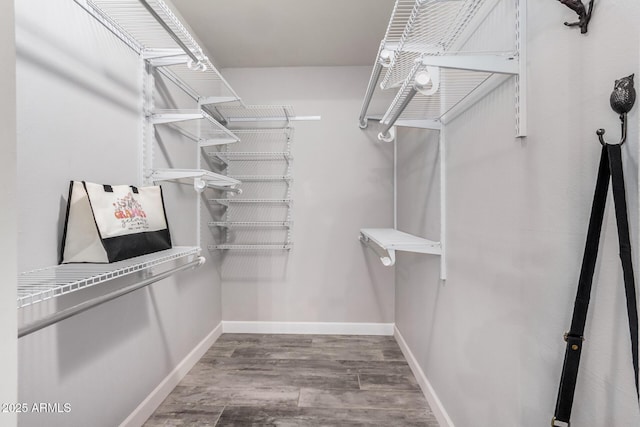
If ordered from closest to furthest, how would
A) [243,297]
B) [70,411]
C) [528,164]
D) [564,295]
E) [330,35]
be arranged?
[564,295]
[528,164]
[70,411]
[330,35]
[243,297]

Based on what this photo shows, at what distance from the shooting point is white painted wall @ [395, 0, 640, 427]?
64 cm

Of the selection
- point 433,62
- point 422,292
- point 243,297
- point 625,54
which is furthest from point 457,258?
point 243,297

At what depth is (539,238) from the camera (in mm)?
866

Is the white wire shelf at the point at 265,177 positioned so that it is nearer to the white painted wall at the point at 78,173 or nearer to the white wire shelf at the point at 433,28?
the white painted wall at the point at 78,173

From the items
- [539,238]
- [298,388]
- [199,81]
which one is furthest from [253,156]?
[539,238]

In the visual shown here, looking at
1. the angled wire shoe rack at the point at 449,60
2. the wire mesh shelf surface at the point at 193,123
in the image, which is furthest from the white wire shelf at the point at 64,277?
the angled wire shoe rack at the point at 449,60

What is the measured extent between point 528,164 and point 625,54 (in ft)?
1.13

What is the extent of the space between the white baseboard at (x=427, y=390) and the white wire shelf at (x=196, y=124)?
185 centimetres

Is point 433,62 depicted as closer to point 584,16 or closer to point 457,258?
point 584,16

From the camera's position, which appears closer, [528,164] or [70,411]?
[528,164]

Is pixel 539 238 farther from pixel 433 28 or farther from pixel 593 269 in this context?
pixel 433 28

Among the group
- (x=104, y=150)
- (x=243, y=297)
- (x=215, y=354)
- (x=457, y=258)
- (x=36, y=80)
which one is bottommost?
(x=215, y=354)

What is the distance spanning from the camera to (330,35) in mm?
2213

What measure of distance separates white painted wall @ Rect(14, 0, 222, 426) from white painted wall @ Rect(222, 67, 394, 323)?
1.10m
